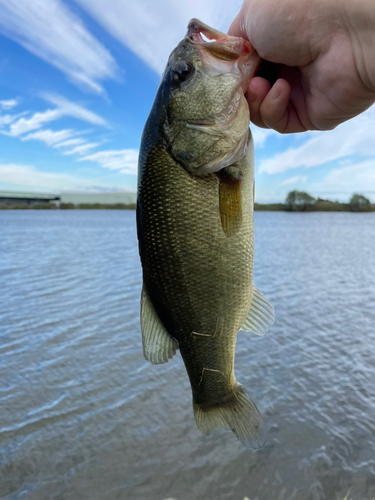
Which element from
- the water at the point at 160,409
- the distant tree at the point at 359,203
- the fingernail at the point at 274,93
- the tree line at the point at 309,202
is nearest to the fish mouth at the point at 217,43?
the fingernail at the point at 274,93

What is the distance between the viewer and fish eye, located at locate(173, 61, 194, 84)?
6.83ft

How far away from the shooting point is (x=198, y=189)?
2.03m

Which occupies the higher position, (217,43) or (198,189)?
(217,43)

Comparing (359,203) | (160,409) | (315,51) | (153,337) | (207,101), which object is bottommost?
(160,409)

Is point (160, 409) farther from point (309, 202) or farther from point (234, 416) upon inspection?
point (309, 202)

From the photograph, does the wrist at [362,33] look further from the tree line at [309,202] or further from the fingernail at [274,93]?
the tree line at [309,202]

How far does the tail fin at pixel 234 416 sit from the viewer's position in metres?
2.33

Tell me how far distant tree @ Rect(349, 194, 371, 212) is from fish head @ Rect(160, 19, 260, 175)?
86.2 metres

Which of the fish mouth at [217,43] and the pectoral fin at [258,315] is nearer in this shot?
the fish mouth at [217,43]

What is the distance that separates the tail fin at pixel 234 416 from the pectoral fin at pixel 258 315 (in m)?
0.45

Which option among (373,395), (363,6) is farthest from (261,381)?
(363,6)

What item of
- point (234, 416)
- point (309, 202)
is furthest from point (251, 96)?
point (309, 202)

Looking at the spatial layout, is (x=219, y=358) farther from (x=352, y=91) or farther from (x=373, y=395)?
(x=373, y=395)

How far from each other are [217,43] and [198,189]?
2.72ft
